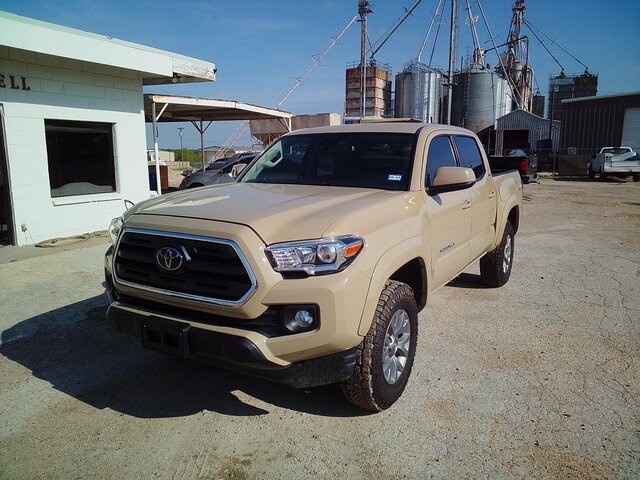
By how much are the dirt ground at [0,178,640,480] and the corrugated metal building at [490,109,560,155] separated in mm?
41425

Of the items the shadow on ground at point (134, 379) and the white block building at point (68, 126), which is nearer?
the shadow on ground at point (134, 379)

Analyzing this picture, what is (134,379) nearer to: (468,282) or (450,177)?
(450,177)

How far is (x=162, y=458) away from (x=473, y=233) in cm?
345

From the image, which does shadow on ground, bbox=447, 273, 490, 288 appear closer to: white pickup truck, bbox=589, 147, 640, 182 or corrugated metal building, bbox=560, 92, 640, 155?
white pickup truck, bbox=589, 147, 640, 182

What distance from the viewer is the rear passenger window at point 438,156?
13.5ft

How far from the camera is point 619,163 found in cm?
2603

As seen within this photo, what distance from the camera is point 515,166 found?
912cm

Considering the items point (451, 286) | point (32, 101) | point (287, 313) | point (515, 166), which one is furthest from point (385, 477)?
point (32, 101)

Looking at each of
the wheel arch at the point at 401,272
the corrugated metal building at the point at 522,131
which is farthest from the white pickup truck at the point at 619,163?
the wheel arch at the point at 401,272

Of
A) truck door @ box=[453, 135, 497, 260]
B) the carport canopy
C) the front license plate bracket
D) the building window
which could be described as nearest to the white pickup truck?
the carport canopy

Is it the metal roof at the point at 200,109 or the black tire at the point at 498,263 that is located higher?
the metal roof at the point at 200,109

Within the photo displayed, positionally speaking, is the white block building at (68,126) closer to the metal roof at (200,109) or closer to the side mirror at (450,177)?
the metal roof at (200,109)

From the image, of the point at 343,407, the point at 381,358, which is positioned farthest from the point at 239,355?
the point at 343,407

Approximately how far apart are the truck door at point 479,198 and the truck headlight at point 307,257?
2.51 m
